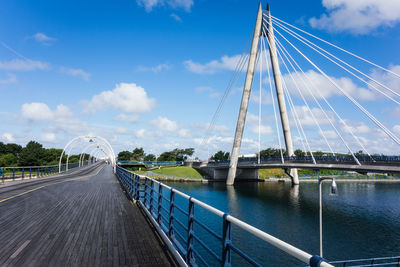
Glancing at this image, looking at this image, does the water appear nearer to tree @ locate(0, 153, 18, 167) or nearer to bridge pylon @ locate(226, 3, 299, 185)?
bridge pylon @ locate(226, 3, 299, 185)

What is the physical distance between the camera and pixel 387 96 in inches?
1157

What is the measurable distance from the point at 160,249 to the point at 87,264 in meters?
1.61

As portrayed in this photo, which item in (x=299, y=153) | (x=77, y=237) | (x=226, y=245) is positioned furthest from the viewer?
(x=299, y=153)

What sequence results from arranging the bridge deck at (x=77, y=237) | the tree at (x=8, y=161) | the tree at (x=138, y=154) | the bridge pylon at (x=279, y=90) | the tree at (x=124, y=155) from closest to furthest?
the bridge deck at (x=77, y=237) < the bridge pylon at (x=279, y=90) < the tree at (x=8, y=161) < the tree at (x=138, y=154) < the tree at (x=124, y=155)

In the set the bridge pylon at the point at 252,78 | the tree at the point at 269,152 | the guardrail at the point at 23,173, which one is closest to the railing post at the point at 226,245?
the guardrail at the point at 23,173

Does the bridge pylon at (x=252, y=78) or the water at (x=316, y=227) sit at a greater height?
the bridge pylon at (x=252, y=78)

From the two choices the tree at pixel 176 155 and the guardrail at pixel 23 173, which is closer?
the guardrail at pixel 23 173

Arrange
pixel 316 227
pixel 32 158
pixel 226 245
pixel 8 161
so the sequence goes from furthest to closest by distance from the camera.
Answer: pixel 8 161 < pixel 32 158 < pixel 316 227 < pixel 226 245

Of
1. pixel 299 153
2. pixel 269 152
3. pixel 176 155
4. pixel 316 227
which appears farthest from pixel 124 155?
pixel 316 227

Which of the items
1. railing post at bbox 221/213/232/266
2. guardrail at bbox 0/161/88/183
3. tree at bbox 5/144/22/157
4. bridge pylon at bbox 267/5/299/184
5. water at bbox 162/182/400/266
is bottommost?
water at bbox 162/182/400/266

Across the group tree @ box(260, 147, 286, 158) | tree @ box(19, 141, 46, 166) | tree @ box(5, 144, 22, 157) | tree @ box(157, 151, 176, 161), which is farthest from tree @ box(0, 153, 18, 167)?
tree @ box(260, 147, 286, 158)

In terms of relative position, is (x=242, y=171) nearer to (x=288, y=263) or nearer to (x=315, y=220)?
(x=315, y=220)

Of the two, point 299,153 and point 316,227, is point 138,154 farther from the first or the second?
point 316,227

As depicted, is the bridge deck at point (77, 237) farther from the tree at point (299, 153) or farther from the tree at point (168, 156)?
the tree at point (168, 156)
